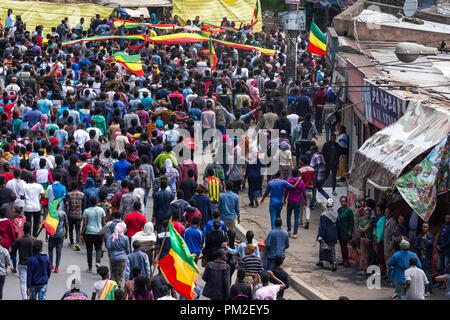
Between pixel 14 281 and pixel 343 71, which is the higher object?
pixel 343 71

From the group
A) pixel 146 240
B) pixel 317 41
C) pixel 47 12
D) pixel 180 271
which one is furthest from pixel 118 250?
pixel 47 12

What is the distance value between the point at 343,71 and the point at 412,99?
6182mm

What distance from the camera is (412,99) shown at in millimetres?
18219

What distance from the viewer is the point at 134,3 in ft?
136

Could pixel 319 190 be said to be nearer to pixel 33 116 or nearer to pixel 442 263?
pixel 442 263

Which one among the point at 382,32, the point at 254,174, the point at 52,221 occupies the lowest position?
the point at 254,174

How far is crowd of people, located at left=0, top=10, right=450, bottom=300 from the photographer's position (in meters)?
15.0

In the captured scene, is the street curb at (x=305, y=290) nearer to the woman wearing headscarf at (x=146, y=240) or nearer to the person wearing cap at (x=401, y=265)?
the person wearing cap at (x=401, y=265)

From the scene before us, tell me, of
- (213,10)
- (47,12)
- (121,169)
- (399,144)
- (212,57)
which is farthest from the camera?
(213,10)

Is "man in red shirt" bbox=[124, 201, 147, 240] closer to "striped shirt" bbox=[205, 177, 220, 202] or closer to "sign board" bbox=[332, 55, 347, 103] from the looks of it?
"striped shirt" bbox=[205, 177, 220, 202]

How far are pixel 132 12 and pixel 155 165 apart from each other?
2178 cm

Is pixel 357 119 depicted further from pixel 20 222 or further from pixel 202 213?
pixel 20 222
